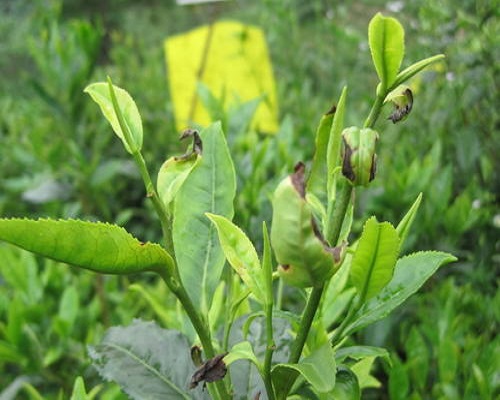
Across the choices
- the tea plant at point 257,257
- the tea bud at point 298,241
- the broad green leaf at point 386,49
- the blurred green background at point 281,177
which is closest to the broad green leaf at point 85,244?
the tea plant at point 257,257

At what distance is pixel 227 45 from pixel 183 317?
1.20 metres

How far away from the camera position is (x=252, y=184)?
3.92 ft

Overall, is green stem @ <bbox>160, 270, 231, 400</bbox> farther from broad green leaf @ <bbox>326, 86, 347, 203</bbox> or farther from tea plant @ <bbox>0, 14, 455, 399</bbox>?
broad green leaf @ <bbox>326, 86, 347, 203</bbox>

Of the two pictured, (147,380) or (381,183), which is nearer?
(147,380)

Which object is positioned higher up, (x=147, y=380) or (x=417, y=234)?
(x=147, y=380)

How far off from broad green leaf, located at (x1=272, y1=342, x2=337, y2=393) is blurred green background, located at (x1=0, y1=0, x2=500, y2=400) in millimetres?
337

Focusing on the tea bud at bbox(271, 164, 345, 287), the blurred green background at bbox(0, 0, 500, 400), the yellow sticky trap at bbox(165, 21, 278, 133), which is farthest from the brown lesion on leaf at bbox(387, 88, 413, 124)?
the yellow sticky trap at bbox(165, 21, 278, 133)

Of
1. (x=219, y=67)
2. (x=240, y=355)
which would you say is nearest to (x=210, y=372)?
(x=240, y=355)

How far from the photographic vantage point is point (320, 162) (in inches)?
24.3

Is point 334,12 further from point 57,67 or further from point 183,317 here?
point 183,317

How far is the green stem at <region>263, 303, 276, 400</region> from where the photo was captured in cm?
53

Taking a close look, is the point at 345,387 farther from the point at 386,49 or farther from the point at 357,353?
the point at 386,49

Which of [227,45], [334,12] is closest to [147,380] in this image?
[227,45]

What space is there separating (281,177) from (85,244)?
1.78ft
